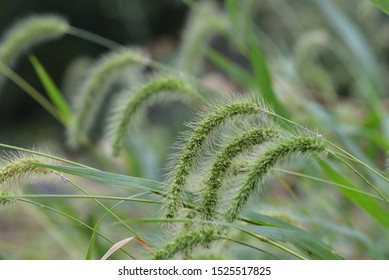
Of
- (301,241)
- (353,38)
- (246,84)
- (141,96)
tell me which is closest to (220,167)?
(301,241)

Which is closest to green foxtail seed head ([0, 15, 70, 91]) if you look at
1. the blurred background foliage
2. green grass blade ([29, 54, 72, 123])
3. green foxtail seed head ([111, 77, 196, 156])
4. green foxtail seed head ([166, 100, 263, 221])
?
green grass blade ([29, 54, 72, 123])

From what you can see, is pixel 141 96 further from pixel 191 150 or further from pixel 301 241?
pixel 301 241

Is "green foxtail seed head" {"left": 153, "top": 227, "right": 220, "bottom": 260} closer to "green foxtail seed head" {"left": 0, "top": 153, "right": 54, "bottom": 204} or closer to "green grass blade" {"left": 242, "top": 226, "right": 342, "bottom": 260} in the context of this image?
"green grass blade" {"left": 242, "top": 226, "right": 342, "bottom": 260}

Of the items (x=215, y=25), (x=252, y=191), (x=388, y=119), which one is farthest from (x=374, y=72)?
(x=252, y=191)

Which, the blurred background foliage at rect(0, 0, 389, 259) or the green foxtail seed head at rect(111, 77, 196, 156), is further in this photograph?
the blurred background foliage at rect(0, 0, 389, 259)

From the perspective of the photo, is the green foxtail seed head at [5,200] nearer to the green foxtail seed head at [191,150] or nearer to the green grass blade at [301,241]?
the green foxtail seed head at [191,150]
